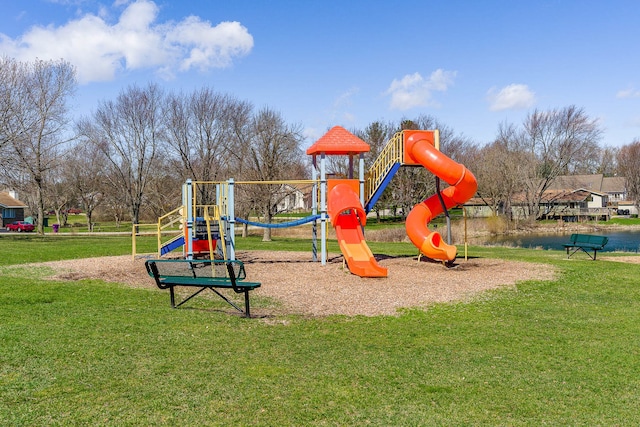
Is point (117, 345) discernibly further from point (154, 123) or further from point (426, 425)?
point (154, 123)

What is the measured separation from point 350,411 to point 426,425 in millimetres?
772

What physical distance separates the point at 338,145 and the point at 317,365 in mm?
11143

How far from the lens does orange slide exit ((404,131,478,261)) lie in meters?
15.7

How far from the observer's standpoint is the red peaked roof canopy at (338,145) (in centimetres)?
1714

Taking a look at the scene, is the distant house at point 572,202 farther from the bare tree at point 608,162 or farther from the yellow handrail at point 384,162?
the yellow handrail at point 384,162

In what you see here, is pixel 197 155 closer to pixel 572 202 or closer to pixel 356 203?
pixel 356 203

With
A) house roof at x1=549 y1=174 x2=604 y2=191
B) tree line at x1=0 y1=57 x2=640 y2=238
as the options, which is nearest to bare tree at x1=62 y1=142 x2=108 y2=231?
tree line at x1=0 y1=57 x2=640 y2=238

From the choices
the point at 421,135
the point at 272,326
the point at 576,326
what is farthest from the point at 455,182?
the point at 272,326

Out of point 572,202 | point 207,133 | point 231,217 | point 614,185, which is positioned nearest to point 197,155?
point 207,133

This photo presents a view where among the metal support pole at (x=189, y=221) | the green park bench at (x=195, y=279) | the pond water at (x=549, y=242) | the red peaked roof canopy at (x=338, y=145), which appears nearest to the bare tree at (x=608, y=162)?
the pond water at (x=549, y=242)

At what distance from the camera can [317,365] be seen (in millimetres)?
6859

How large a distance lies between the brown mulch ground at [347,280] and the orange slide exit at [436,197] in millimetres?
688

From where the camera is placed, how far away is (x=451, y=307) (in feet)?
35.1

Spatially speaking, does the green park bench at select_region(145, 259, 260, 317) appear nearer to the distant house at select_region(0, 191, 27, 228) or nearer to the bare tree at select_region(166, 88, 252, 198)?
the bare tree at select_region(166, 88, 252, 198)
